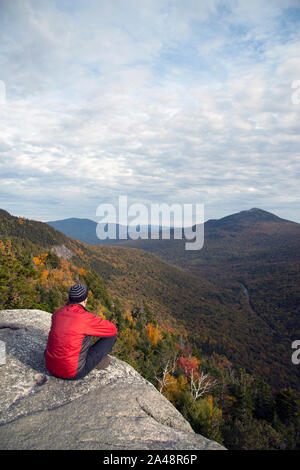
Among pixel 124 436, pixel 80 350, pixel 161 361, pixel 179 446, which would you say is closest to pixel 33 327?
pixel 80 350

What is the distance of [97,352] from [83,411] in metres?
1.24

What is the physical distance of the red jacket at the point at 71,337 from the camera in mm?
5035

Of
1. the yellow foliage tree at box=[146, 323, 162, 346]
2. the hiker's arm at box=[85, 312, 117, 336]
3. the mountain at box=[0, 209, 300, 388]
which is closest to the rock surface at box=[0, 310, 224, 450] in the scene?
the hiker's arm at box=[85, 312, 117, 336]

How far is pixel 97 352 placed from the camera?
232 inches

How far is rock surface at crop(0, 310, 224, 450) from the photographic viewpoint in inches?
161

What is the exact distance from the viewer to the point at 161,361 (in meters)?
37.3

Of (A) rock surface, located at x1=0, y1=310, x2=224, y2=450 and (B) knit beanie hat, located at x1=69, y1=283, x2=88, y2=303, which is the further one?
(B) knit beanie hat, located at x1=69, y1=283, x2=88, y2=303

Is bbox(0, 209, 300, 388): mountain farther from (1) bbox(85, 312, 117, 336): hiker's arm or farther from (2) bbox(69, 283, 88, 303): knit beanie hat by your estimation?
(2) bbox(69, 283, 88, 303): knit beanie hat

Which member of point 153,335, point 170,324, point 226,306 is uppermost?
point 153,335

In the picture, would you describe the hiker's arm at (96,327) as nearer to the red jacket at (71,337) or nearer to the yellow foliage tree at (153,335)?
the red jacket at (71,337)

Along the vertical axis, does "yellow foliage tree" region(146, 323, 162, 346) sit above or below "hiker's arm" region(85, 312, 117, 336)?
below

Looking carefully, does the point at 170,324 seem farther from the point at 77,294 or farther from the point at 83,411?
the point at 77,294

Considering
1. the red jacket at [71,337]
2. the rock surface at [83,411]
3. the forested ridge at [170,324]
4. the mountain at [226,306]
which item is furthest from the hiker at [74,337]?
the mountain at [226,306]

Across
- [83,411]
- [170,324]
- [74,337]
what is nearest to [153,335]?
[170,324]
